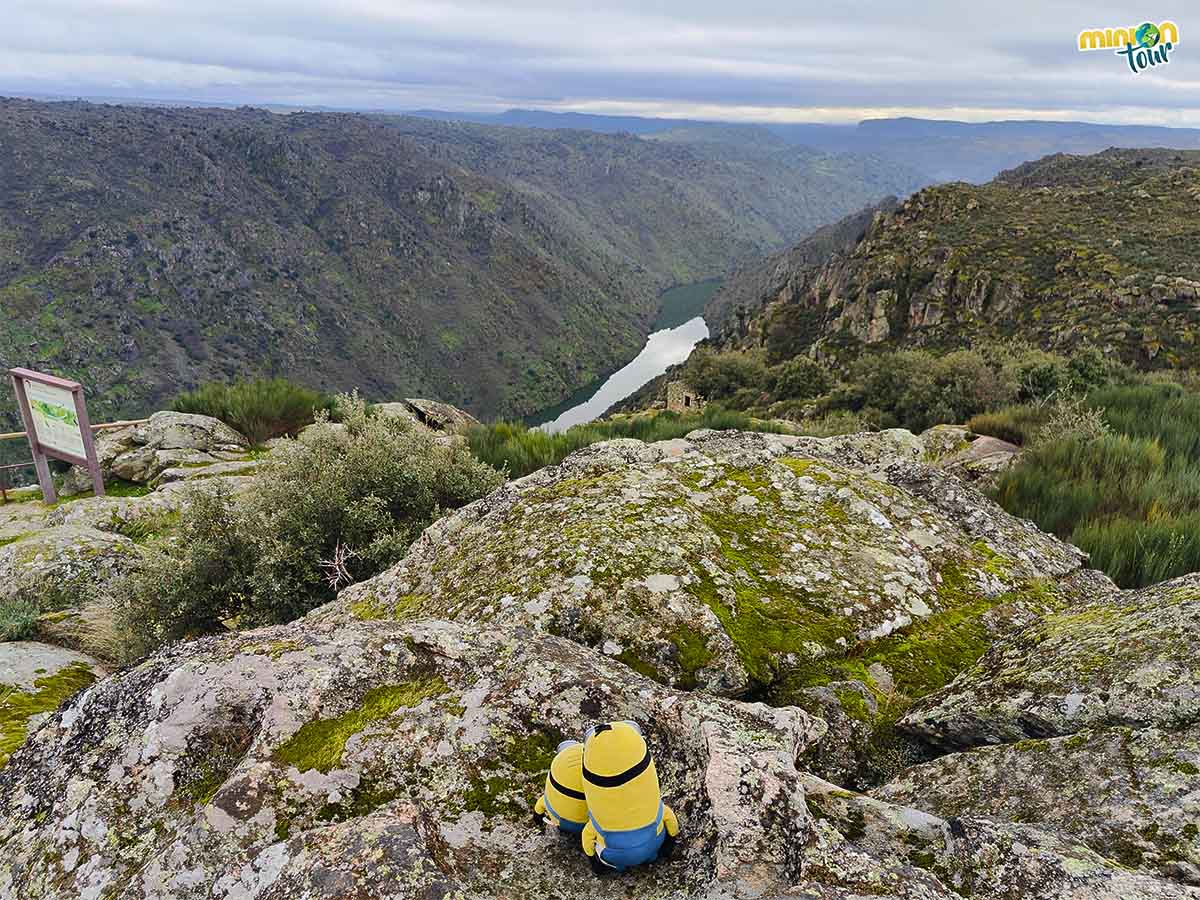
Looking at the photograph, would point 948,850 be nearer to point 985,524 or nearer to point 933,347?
point 985,524

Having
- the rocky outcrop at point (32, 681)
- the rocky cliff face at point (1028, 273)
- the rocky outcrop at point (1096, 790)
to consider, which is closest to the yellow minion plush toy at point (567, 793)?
the rocky outcrop at point (1096, 790)

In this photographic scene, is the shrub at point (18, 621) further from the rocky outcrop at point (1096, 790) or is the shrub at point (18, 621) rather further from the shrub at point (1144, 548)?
the shrub at point (1144, 548)

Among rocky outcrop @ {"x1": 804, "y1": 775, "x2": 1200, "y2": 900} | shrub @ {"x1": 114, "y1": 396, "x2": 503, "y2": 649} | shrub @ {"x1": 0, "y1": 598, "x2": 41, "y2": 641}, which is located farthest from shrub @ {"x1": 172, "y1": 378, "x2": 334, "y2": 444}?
rocky outcrop @ {"x1": 804, "y1": 775, "x2": 1200, "y2": 900}

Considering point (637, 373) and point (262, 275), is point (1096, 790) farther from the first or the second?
point (262, 275)

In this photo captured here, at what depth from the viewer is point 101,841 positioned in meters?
2.54

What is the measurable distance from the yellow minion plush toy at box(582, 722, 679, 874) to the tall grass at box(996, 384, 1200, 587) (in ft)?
15.4

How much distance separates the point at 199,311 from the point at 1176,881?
5637 inches

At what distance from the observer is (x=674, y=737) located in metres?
2.89

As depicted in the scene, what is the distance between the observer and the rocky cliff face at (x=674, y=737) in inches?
89.7

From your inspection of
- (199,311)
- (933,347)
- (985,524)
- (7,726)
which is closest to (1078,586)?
(985,524)

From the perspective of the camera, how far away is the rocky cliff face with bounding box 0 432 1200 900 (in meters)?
2.28

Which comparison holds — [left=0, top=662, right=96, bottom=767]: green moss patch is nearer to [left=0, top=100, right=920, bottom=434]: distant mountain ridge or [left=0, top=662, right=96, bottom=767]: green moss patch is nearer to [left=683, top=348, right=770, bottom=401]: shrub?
[left=683, top=348, right=770, bottom=401]: shrub

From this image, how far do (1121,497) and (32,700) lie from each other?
9.52m

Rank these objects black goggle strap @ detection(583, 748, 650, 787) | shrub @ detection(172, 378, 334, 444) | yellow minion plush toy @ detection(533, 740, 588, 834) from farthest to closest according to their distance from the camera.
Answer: shrub @ detection(172, 378, 334, 444), yellow minion plush toy @ detection(533, 740, 588, 834), black goggle strap @ detection(583, 748, 650, 787)
